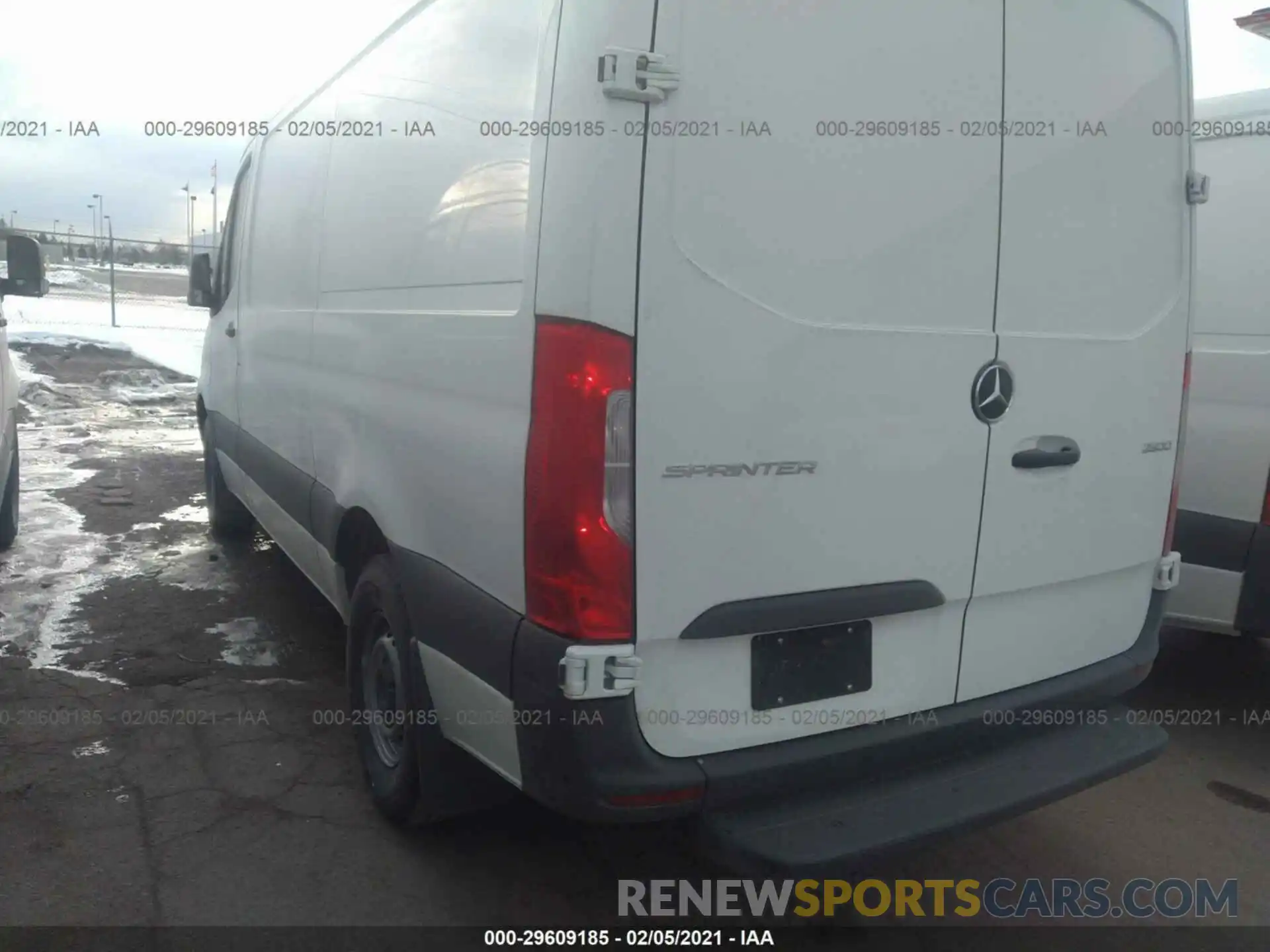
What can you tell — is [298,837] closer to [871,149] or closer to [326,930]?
[326,930]

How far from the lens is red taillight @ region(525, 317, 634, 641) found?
2.07m

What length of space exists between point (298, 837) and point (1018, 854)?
222 cm

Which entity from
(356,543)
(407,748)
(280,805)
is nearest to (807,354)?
(407,748)

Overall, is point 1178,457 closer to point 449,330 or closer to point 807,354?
point 807,354

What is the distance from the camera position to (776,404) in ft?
7.27

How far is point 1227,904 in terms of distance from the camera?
297 cm

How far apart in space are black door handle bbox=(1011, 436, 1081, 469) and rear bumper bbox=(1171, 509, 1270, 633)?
1.58 m

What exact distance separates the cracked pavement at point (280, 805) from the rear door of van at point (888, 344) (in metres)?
0.67

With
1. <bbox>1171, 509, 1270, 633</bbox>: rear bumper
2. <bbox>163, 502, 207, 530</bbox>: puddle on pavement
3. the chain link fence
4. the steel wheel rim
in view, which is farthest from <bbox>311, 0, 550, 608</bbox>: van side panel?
the chain link fence

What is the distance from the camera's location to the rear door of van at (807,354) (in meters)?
2.11

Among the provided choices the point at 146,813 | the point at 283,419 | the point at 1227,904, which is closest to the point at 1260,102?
the point at 1227,904

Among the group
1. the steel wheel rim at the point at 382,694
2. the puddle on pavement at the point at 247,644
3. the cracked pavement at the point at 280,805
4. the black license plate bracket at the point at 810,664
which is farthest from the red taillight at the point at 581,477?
the puddle on pavement at the point at 247,644

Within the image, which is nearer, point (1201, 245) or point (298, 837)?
point (298, 837)

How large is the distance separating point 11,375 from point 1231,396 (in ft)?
21.4
